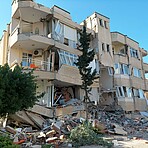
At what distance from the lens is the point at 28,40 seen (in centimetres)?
2141

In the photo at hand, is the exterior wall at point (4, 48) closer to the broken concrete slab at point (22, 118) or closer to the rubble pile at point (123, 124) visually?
the broken concrete slab at point (22, 118)

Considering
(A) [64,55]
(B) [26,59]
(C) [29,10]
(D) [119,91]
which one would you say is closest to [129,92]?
(D) [119,91]

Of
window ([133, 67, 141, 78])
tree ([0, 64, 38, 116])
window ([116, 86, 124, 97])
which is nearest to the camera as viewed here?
tree ([0, 64, 38, 116])

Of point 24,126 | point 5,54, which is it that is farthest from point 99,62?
point 24,126

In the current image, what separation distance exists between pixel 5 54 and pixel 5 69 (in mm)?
12571

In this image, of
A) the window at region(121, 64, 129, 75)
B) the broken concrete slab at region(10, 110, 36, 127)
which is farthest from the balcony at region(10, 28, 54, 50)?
the window at region(121, 64, 129, 75)

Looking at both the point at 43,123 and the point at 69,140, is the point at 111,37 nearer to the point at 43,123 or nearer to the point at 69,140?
the point at 43,123

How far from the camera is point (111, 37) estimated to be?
3172 cm

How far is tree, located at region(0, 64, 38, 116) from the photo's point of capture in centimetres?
1220

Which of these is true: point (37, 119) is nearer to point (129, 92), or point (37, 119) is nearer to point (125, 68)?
point (129, 92)

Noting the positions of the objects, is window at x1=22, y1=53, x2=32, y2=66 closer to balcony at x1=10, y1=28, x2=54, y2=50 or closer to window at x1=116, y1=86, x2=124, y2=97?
balcony at x1=10, y1=28, x2=54, y2=50

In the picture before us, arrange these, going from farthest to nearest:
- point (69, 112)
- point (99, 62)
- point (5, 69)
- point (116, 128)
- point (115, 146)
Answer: point (99, 62)
point (69, 112)
point (116, 128)
point (5, 69)
point (115, 146)

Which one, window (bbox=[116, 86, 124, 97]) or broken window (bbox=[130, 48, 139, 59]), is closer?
window (bbox=[116, 86, 124, 97])

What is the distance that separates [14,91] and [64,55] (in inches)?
455
